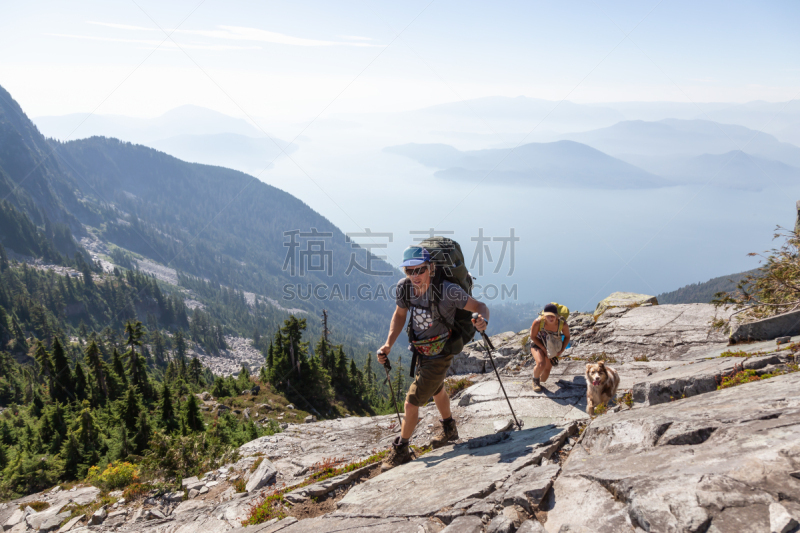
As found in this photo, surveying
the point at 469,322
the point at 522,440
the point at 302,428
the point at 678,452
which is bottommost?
the point at 302,428

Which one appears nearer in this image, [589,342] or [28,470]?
[589,342]

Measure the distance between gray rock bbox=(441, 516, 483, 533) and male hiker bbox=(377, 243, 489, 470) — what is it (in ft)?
9.93

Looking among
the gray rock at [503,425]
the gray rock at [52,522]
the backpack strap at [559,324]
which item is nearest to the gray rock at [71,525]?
the gray rock at [52,522]

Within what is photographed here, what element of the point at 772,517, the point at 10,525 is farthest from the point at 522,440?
the point at 10,525

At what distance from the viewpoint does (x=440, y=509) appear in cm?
536

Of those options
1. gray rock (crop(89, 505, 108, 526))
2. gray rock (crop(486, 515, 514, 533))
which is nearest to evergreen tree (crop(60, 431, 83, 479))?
gray rock (crop(89, 505, 108, 526))

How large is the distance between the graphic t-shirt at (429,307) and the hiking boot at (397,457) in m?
2.44

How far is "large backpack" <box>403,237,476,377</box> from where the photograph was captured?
7.50m

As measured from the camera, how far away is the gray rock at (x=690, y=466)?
3375 millimetres

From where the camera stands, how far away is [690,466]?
405 cm

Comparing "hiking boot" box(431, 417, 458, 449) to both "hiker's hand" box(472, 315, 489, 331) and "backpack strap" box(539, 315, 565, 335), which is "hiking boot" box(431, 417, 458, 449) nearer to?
"hiker's hand" box(472, 315, 489, 331)

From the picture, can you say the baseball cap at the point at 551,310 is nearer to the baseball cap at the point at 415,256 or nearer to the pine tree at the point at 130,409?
the baseball cap at the point at 415,256

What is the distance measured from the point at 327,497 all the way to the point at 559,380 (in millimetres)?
7726

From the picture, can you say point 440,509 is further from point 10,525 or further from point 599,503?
point 10,525
